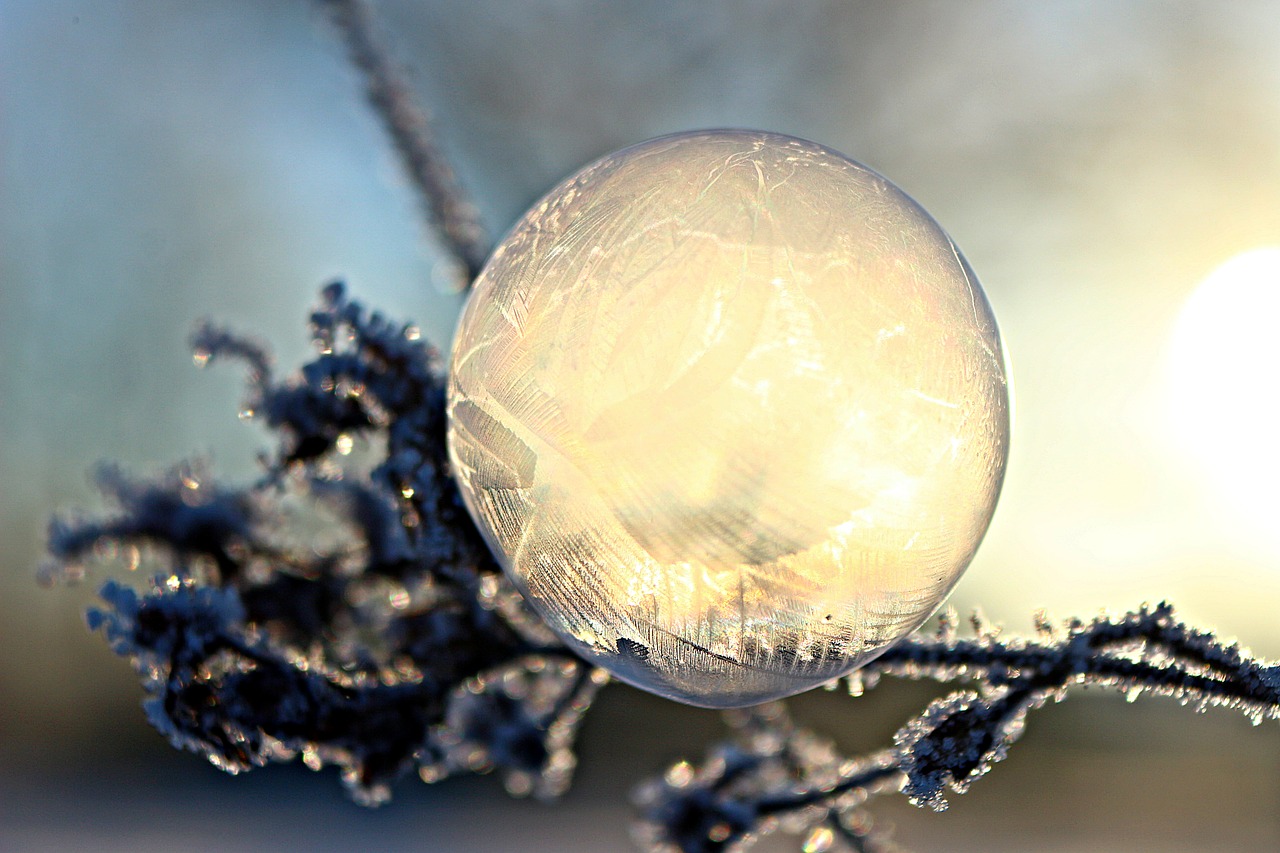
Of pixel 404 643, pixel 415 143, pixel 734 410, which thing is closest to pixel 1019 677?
pixel 734 410

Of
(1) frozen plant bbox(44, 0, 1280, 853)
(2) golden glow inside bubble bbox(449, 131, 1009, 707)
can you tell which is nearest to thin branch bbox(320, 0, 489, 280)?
(1) frozen plant bbox(44, 0, 1280, 853)

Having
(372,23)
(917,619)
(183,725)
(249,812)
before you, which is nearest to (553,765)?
(183,725)

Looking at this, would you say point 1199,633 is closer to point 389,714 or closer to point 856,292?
point 856,292

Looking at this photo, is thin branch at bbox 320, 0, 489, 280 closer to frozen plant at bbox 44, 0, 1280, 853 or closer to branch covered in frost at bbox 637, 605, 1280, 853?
frozen plant at bbox 44, 0, 1280, 853

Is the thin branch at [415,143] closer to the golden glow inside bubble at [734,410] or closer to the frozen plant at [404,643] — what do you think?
the frozen plant at [404,643]

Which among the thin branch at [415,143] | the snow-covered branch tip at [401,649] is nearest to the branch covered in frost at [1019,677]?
the snow-covered branch tip at [401,649]

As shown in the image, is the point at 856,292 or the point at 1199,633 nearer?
the point at 856,292
